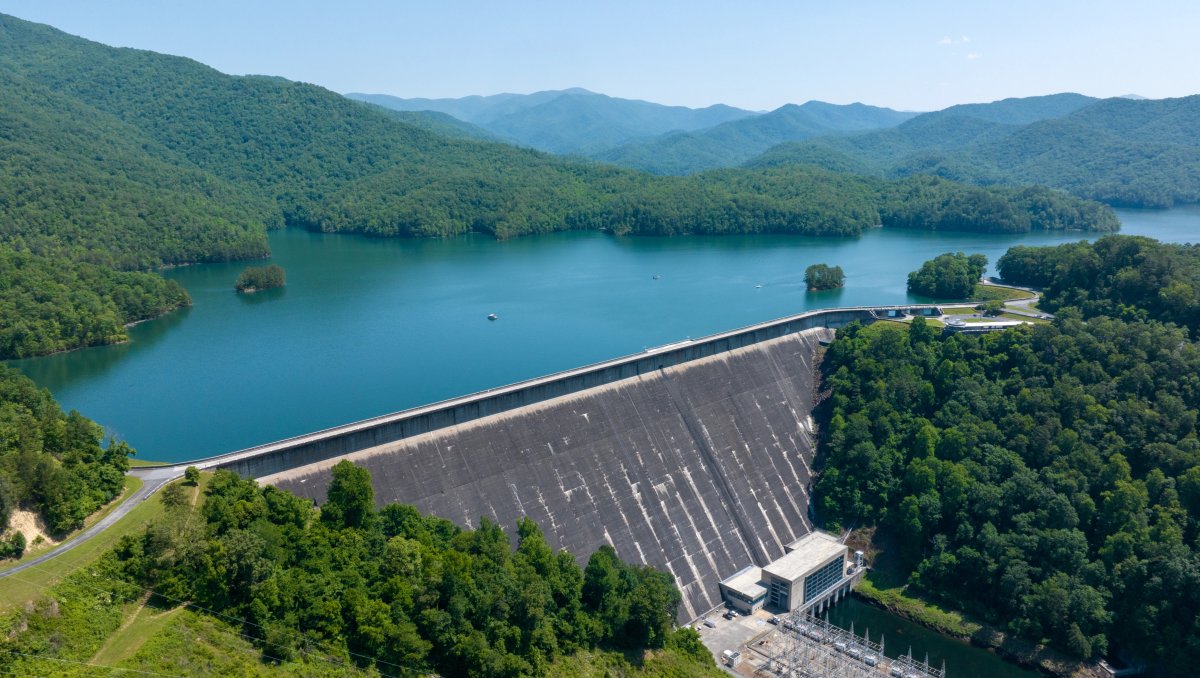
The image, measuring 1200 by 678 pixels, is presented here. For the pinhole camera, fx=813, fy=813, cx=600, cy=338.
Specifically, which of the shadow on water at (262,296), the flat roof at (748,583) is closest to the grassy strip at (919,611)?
the flat roof at (748,583)

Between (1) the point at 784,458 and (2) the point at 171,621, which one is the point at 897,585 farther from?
(2) the point at 171,621

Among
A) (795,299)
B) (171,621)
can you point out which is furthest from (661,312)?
(171,621)

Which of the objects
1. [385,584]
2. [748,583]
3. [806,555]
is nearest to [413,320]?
[748,583]

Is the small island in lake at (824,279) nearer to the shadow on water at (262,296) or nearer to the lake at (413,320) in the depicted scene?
the lake at (413,320)

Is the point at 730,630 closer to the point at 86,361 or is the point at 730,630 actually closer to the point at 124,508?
the point at 124,508

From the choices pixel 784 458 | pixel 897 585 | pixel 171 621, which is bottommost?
pixel 897 585
